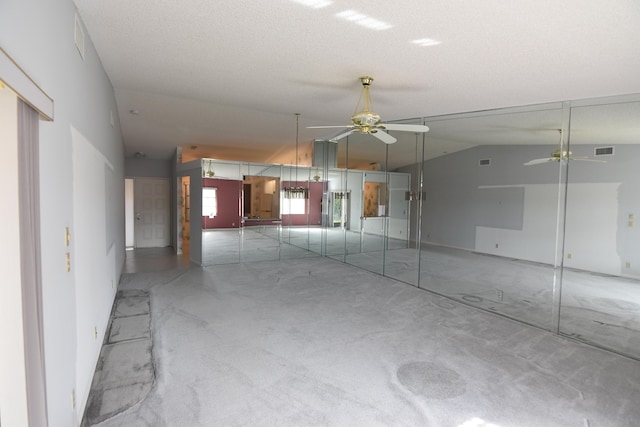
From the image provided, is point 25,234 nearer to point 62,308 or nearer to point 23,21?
point 62,308

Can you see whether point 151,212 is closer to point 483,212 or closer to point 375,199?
point 375,199

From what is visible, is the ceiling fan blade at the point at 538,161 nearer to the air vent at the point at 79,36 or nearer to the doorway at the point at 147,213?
the air vent at the point at 79,36

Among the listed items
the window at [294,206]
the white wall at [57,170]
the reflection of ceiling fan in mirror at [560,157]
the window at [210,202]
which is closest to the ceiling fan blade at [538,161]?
the reflection of ceiling fan in mirror at [560,157]

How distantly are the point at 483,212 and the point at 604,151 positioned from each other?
299 centimetres

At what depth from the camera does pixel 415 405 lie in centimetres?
233

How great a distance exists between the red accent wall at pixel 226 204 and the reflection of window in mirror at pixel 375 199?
9.92 ft

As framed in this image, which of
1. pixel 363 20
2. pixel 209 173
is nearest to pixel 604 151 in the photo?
pixel 363 20

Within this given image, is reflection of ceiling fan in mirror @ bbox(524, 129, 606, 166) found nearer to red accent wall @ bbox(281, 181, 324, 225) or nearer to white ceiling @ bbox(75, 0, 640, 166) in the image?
white ceiling @ bbox(75, 0, 640, 166)

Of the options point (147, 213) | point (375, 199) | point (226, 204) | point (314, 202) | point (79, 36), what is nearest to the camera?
point (79, 36)

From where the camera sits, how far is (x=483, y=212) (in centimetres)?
748

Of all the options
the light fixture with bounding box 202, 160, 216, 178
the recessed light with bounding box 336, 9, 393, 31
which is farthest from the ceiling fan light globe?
the light fixture with bounding box 202, 160, 216, 178

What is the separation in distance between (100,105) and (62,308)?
241 centimetres

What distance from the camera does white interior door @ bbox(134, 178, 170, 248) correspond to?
9125mm

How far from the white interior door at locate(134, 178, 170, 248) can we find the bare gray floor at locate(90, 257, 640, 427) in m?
5.23
